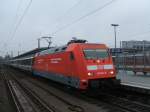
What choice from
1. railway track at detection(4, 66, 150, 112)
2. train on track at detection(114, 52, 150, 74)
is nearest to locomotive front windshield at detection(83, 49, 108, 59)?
railway track at detection(4, 66, 150, 112)

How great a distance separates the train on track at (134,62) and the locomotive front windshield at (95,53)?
785 cm

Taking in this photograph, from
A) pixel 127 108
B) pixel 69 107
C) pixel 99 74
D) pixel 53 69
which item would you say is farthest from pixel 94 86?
pixel 53 69

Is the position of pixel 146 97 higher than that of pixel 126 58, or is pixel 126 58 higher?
pixel 126 58

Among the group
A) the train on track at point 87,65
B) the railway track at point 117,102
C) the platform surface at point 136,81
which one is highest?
the train on track at point 87,65

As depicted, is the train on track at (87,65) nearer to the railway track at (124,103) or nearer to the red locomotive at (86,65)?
the red locomotive at (86,65)

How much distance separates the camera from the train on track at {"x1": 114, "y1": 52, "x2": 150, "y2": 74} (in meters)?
25.4

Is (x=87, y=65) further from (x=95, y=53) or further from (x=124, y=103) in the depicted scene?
(x=124, y=103)

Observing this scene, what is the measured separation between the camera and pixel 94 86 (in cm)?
1650

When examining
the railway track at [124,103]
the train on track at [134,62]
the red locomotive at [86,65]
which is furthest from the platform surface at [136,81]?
the red locomotive at [86,65]

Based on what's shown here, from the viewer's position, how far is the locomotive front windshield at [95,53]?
697 inches

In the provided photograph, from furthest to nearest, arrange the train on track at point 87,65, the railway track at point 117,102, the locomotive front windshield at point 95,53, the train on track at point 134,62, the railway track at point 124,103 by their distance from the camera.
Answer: the train on track at point 134,62 < the locomotive front windshield at point 95,53 < the train on track at point 87,65 < the railway track at point 117,102 < the railway track at point 124,103

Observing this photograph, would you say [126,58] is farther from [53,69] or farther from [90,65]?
[90,65]

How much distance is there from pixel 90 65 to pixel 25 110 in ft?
13.9

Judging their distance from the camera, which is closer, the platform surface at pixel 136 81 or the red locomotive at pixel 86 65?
the red locomotive at pixel 86 65
